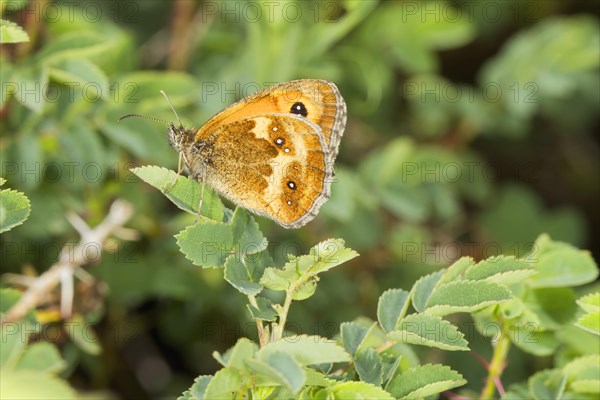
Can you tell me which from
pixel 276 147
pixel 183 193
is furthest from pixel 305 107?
pixel 183 193

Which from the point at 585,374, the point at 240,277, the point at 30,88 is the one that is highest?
the point at 30,88

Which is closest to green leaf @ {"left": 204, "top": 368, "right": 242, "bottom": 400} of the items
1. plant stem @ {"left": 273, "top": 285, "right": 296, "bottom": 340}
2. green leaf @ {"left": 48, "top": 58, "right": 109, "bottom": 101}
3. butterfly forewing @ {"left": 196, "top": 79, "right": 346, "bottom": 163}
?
plant stem @ {"left": 273, "top": 285, "right": 296, "bottom": 340}

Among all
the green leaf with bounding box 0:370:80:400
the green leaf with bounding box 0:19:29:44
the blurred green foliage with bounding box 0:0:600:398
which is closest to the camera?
the green leaf with bounding box 0:370:80:400

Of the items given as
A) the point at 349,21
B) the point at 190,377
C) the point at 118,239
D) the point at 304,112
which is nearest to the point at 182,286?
the point at 118,239

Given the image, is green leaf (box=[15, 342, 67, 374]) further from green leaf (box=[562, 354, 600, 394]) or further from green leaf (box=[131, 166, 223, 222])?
green leaf (box=[562, 354, 600, 394])

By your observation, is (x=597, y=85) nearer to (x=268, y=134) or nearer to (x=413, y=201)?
(x=413, y=201)

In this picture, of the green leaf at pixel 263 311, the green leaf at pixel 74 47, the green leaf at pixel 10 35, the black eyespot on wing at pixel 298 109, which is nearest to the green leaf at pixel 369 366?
the green leaf at pixel 263 311

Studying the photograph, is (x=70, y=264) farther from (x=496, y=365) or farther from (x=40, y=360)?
(x=496, y=365)
